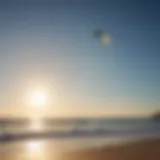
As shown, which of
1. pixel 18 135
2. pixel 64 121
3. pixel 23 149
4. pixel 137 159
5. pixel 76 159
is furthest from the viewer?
pixel 64 121

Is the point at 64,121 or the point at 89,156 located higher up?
the point at 64,121

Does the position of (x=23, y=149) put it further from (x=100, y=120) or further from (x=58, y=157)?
(x=100, y=120)

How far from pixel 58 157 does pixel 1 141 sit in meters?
4.22

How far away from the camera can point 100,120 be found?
21141mm


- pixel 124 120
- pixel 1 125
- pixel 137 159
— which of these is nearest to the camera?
pixel 137 159

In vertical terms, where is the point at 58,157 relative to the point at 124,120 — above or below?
below

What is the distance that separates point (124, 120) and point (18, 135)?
8531 mm

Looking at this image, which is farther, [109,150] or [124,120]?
[124,120]

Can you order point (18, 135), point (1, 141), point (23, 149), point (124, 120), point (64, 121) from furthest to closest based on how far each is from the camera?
1. point (124, 120)
2. point (64, 121)
3. point (18, 135)
4. point (1, 141)
5. point (23, 149)

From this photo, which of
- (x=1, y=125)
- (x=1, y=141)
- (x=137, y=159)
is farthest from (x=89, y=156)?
(x=1, y=125)

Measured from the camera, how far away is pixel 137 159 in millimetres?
6309

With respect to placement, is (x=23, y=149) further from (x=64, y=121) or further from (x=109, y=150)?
(x=64, y=121)

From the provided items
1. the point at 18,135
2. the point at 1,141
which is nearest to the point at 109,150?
the point at 1,141

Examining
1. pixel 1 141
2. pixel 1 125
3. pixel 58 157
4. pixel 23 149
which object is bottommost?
pixel 58 157
